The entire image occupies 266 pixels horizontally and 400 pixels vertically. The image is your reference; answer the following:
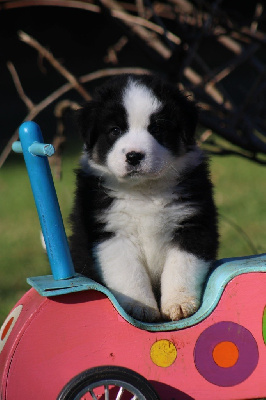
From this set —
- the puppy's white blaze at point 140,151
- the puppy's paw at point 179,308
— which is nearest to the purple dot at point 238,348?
the puppy's paw at point 179,308

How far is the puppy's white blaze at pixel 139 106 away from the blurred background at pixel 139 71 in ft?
Answer: 2.14

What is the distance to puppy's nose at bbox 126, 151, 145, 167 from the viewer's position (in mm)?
2781

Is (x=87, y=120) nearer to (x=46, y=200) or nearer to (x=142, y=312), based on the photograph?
(x=46, y=200)

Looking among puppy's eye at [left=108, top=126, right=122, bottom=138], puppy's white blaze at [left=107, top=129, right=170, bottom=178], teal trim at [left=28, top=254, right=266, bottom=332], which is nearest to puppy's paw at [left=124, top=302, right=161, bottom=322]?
teal trim at [left=28, top=254, right=266, bottom=332]

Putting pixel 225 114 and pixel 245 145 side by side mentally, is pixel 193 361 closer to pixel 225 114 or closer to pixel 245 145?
pixel 245 145

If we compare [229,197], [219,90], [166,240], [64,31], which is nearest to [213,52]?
[64,31]

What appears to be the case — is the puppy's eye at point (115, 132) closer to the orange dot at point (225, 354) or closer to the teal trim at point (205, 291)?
the teal trim at point (205, 291)

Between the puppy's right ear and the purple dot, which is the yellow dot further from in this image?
the puppy's right ear

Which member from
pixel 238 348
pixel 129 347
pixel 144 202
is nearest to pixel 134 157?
pixel 144 202

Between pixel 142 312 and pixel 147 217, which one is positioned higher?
pixel 147 217

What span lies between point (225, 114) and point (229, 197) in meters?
3.70

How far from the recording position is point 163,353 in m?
2.59

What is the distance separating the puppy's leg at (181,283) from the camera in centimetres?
281

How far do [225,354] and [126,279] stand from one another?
50 cm
